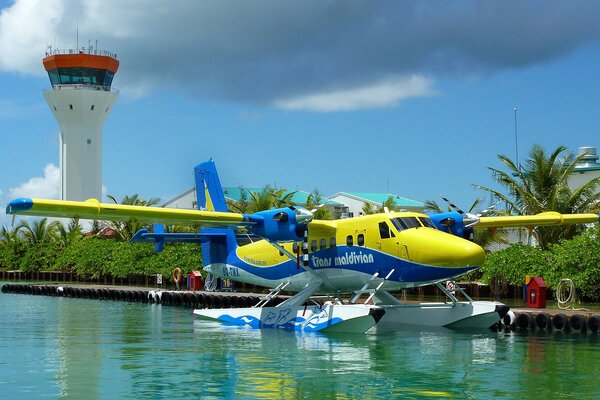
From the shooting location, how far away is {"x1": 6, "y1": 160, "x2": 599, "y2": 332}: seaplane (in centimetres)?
2391

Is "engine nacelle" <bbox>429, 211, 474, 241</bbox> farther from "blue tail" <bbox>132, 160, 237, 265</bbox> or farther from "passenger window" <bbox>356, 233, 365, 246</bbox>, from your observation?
"blue tail" <bbox>132, 160, 237, 265</bbox>

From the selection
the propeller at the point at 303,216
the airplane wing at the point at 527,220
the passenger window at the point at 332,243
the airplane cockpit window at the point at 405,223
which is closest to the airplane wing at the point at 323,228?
the passenger window at the point at 332,243


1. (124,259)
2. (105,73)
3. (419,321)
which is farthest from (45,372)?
(105,73)

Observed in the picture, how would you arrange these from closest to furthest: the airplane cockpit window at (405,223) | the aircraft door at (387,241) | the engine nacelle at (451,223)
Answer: the aircraft door at (387,241) < the airplane cockpit window at (405,223) < the engine nacelle at (451,223)

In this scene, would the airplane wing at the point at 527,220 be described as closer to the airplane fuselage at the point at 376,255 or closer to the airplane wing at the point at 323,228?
the airplane fuselage at the point at 376,255

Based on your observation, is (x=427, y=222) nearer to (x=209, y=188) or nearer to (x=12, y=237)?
(x=209, y=188)

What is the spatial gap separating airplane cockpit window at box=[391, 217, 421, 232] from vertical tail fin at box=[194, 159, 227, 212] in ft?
28.8

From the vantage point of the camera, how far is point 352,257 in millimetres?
25875

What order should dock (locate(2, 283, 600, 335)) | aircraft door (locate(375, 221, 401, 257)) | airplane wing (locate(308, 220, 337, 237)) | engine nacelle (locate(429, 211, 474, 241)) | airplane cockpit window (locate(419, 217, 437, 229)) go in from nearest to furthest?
1. aircraft door (locate(375, 221, 401, 257))
2. airplane cockpit window (locate(419, 217, 437, 229))
3. dock (locate(2, 283, 600, 335))
4. engine nacelle (locate(429, 211, 474, 241))
5. airplane wing (locate(308, 220, 337, 237))

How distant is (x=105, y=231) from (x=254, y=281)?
163 feet

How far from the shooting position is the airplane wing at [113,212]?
22.6 metres

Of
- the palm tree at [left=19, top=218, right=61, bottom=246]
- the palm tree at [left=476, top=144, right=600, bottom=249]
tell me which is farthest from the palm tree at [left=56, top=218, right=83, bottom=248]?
the palm tree at [left=476, top=144, right=600, bottom=249]

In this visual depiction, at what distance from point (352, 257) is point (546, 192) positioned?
17483 millimetres

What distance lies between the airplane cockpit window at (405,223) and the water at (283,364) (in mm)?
3019
